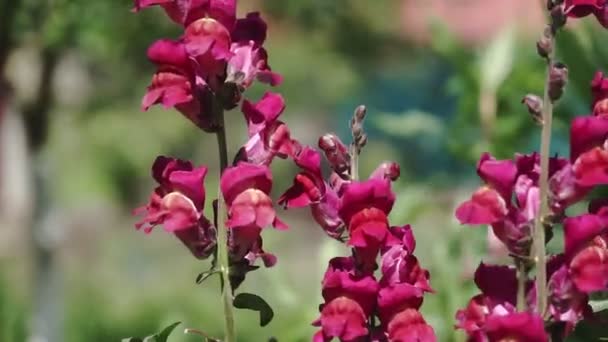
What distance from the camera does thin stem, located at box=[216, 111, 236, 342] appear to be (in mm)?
731

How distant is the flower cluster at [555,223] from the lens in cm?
69

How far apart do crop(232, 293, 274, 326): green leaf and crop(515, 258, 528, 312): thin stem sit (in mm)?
151

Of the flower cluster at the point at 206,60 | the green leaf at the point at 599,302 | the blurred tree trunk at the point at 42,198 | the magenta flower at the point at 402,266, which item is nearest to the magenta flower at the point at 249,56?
the flower cluster at the point at 206,60

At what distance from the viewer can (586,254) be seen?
2.26ft

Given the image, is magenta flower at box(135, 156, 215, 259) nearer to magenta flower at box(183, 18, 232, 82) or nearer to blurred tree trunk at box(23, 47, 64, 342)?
magenta flower at box(183, 18, 232, 82)

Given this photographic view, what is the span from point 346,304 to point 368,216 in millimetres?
49

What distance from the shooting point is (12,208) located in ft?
27.6

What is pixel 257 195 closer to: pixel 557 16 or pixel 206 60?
pixel 206 60

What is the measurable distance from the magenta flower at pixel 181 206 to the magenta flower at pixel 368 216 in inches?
3.2

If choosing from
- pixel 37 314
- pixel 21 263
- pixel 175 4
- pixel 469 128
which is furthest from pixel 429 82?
pixel 175 4

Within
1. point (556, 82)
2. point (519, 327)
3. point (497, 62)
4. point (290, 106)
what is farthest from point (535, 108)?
point (290, 106)

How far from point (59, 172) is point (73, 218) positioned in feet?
1.23

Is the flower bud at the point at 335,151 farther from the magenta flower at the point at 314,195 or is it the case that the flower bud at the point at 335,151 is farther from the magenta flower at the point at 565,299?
the magenta flower at the point at 565,299

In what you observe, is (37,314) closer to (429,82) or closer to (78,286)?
(78,286)
